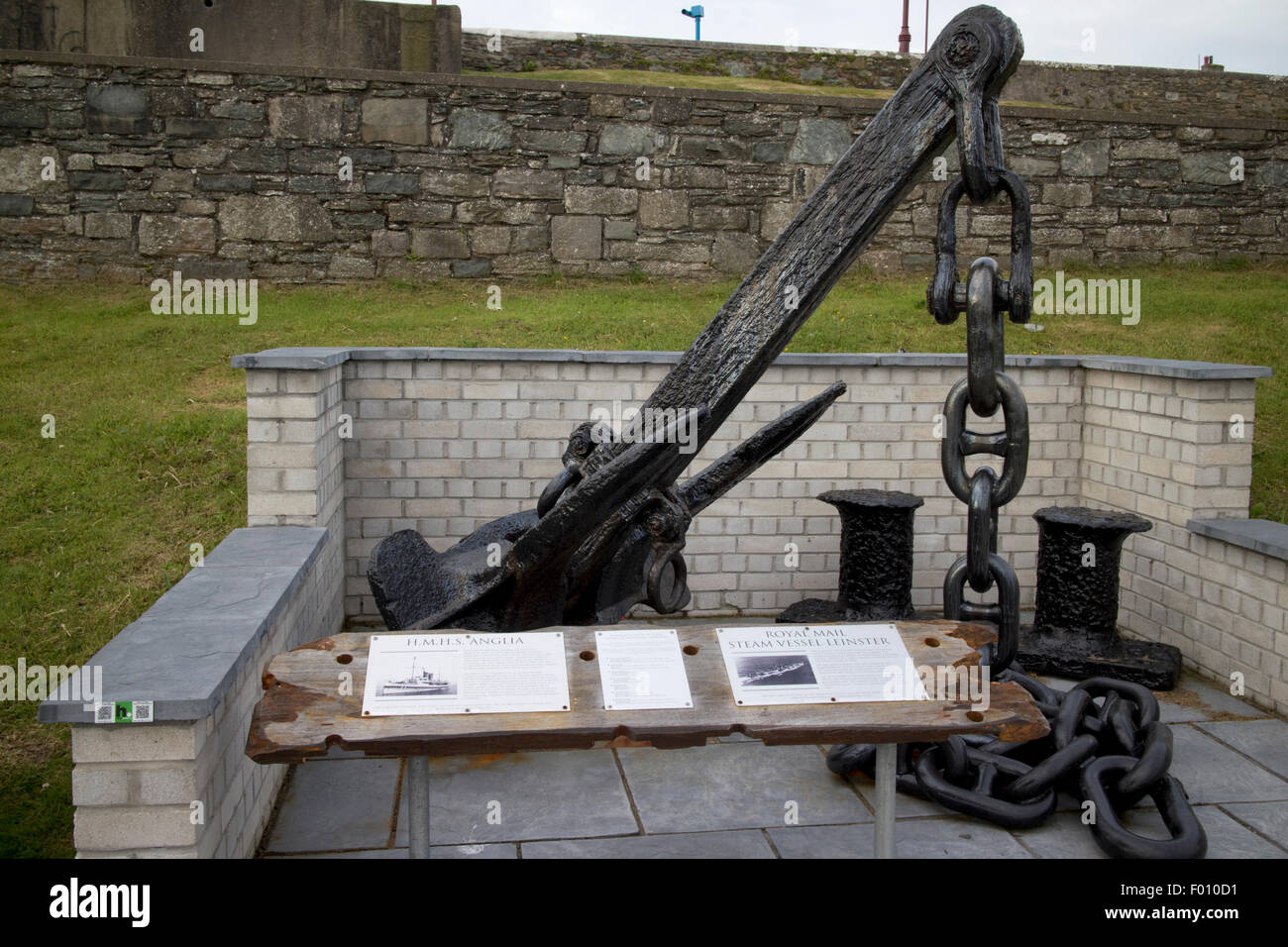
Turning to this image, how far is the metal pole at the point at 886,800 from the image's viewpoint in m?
3.31

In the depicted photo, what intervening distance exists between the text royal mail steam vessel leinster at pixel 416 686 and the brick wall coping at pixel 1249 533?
166 inches

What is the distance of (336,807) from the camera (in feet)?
→ 14.0

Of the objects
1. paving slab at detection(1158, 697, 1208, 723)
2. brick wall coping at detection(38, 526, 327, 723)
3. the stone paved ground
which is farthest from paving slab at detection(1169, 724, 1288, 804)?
brick wall coping at detection(38, 526, 327, 723)

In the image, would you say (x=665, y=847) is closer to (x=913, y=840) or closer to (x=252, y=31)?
(x=913, y=840)

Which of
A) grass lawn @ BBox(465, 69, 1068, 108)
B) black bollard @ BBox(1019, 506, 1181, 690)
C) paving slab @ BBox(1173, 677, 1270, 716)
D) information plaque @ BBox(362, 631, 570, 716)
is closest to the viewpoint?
information plaque @ BBox(362, 631, 570, 716)

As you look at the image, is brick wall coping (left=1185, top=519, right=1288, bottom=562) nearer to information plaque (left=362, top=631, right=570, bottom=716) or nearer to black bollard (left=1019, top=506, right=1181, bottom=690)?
black bollard (left=1019, top=506, right=1181, bottom=690)

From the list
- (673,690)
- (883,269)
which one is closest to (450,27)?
(883,269)

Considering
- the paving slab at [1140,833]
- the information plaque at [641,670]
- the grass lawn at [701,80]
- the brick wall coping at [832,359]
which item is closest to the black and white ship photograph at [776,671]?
the information plaque at [641,670]

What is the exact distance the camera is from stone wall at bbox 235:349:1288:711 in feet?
20.1

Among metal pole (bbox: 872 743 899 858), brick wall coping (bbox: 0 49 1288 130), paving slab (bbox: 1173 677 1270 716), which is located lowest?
paving slab (bbox: 1173 677 1270 716)

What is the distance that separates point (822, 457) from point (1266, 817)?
3.36 metres

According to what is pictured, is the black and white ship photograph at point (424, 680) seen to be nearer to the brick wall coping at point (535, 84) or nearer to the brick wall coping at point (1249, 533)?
the brick wall coping at point (1249, 533)

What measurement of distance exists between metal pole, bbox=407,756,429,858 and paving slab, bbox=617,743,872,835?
1095 millimetres

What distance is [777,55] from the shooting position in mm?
15109
